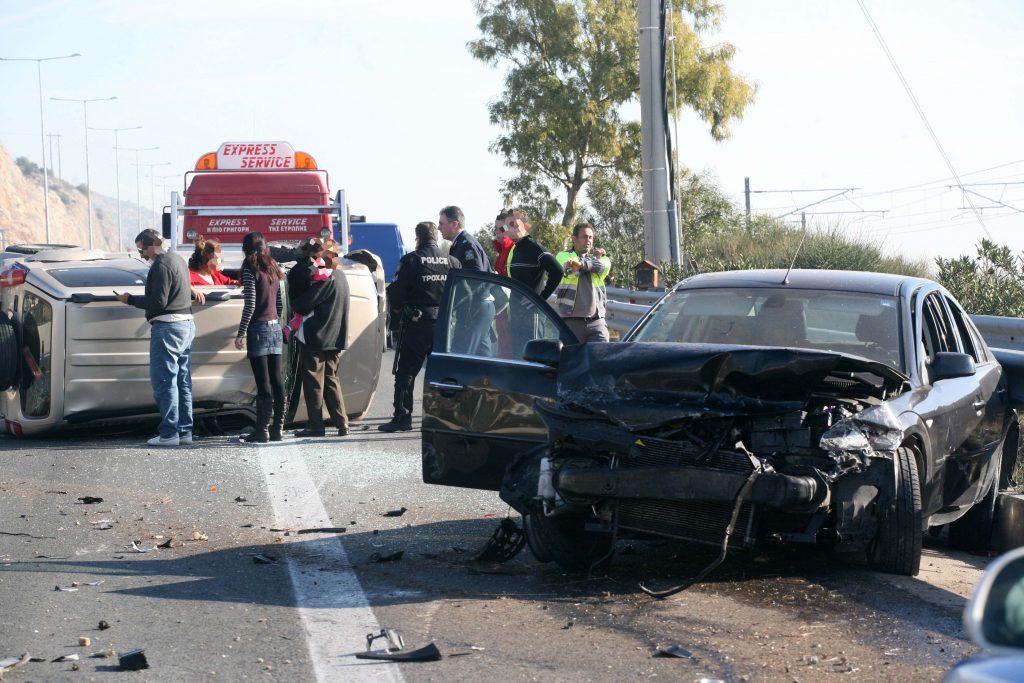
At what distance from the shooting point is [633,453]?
5684 millimetres

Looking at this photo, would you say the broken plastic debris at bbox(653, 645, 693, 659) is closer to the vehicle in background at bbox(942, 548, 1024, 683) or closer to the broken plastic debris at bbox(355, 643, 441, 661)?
the broken plastic debris at bbox(355, 643, 441, 661)

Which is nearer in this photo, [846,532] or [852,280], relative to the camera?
[846,532]

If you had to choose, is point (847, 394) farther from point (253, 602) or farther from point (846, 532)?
point (253, 602)

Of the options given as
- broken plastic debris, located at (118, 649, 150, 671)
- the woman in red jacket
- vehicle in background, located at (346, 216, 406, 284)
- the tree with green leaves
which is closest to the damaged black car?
broken plastic debris, located at (118, 649, 150, 671)

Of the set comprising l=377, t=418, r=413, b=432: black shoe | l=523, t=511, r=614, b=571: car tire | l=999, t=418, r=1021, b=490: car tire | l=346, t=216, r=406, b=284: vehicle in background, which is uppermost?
l=346, t=216, r=406, b=284: vehicle in background

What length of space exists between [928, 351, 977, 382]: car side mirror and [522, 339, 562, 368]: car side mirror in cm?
181

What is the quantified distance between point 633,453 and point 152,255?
6.79 meters

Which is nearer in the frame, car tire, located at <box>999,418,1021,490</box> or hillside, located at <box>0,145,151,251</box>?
car tire, located at <box>999,418,1021,490</box>

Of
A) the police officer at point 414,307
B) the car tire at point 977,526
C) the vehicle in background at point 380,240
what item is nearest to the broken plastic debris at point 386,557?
the car tire at point 977,526

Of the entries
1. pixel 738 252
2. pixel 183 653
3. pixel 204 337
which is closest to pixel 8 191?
pixel 738 252

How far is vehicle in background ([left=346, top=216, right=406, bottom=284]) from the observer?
1037 inches

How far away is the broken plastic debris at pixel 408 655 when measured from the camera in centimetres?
485

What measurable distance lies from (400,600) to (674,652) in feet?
4.55

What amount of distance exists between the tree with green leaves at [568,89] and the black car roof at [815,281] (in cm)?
3567
